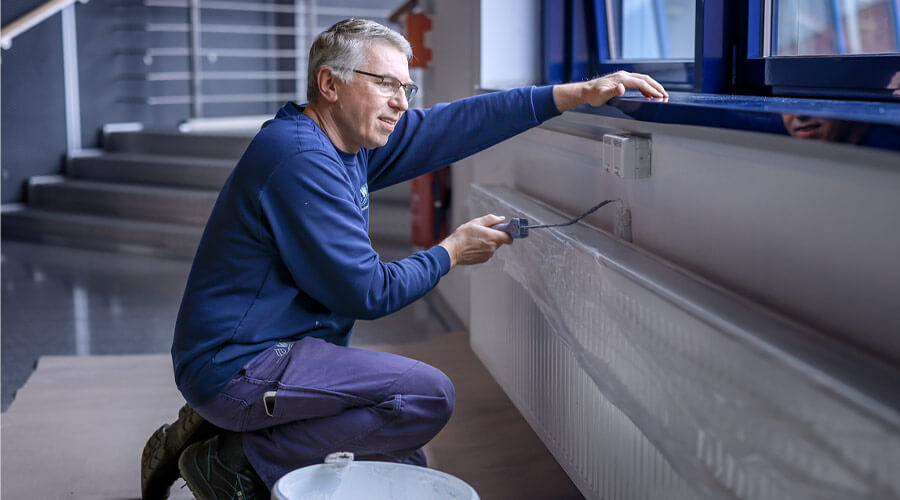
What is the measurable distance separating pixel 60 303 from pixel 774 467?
11.6ft

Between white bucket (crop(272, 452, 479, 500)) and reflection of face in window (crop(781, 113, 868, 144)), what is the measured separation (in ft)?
2.40

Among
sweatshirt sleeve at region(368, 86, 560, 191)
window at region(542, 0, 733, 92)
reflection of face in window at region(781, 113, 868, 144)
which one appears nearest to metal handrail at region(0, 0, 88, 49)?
window at region(542, 0, 733, 92)

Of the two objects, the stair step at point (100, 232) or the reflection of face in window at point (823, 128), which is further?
the stair step at point (100, 232)

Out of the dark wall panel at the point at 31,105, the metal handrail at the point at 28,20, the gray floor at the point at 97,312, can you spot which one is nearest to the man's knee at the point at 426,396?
the gray floor at the point at 97,312

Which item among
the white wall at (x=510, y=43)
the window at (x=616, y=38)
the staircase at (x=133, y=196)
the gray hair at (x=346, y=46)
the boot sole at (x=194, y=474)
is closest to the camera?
the gray hair at (x=346, y=46)

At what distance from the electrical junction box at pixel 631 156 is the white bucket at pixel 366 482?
611 millimetres

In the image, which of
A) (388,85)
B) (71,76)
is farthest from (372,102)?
(71,76)

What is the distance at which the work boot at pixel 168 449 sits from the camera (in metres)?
1.86

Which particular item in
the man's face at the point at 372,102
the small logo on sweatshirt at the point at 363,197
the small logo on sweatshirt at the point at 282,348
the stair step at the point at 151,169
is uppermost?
the man's face at the point at 372,102

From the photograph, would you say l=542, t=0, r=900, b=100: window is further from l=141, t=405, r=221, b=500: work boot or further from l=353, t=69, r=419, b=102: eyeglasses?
l=141, t=405, r=221, b=500: work boot

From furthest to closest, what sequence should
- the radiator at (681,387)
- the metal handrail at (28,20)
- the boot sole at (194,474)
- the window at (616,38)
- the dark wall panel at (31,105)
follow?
the dark wall panel at (31,105) → the metal handrail at (28,20) → the window at (616,38) → the boot sole at (194,474) → the radiator at (681,387)

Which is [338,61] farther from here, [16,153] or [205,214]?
[16,153]

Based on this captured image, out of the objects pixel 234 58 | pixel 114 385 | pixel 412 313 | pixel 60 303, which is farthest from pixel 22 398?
pixel 234 58

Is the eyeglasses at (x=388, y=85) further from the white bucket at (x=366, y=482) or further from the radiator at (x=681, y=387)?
the white bucket at (x=366, y=482)
